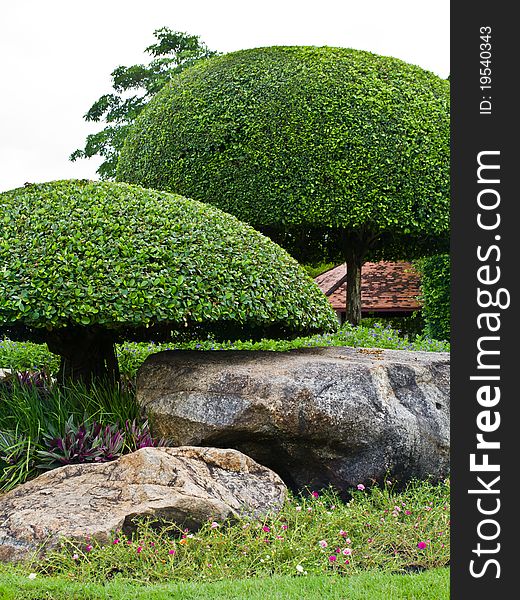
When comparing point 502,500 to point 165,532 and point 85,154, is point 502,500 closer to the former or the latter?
point 165,532

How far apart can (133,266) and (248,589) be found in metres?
2.79

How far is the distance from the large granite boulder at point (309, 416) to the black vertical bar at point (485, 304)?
3.10m

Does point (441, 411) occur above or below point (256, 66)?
below

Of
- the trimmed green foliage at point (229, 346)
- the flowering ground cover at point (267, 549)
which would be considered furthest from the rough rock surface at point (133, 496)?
the trimmed green foliage at point (229, 346)

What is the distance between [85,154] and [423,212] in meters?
18.5

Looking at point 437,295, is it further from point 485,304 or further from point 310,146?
point 485,304

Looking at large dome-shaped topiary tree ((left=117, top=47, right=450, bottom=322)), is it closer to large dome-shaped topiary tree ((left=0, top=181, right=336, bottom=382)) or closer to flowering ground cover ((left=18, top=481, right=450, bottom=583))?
large dome-shaped topiary tree ((left=0, top=181, right=336, bottom=382))

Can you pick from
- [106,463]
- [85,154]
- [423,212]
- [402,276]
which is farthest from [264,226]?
Answer: [85,154]

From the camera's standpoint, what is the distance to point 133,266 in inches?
226

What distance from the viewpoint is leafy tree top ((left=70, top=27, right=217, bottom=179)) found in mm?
24906

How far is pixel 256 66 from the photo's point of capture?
11.2 meters

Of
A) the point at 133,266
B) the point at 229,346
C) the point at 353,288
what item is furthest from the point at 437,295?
the point at 133,266

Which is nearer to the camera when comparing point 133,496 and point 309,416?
point 133,496

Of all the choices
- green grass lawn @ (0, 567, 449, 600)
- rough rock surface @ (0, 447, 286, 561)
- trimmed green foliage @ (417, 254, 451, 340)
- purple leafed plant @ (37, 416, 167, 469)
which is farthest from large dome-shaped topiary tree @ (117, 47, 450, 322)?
green grass lawn @ (0, 567, 449, 600)
